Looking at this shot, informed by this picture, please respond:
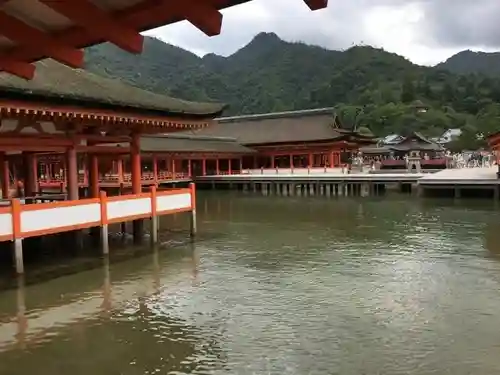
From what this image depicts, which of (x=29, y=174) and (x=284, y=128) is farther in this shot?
(x=284, y=128)

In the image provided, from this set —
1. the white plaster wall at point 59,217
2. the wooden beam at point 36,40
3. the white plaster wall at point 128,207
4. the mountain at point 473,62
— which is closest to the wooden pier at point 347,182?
the white plaster wall at point 128,207

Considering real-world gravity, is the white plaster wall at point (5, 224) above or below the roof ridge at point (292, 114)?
below

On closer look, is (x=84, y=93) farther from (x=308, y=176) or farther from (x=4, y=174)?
(x=308, y=176)

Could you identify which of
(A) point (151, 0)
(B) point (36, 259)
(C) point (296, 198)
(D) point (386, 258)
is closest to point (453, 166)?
(C) point (296, 198)

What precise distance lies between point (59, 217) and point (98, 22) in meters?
8.52

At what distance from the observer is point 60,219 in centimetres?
1141

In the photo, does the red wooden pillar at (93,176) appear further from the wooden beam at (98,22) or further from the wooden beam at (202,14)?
the wooden beam at (202,14)

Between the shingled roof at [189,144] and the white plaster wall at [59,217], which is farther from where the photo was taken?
the shingled roof at [189,144]

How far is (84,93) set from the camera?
11977 mm

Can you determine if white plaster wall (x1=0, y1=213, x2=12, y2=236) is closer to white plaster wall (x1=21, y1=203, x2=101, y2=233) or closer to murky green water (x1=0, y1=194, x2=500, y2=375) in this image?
white plaster wall (x1=21, y1=203, x2=101, y2=233)

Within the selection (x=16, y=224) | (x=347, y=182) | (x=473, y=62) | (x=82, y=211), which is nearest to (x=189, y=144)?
(x=347, y=182)

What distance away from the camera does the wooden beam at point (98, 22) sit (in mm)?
3475

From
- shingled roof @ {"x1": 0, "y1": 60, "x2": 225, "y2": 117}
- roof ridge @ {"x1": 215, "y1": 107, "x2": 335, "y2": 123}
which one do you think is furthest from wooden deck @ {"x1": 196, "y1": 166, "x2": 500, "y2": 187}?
shingled roof @ {"x1": 0, "y1": 60, "x2": 225, "y2": 117}

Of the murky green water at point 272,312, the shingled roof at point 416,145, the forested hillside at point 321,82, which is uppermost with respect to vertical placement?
the forested hillside at point 321,82
